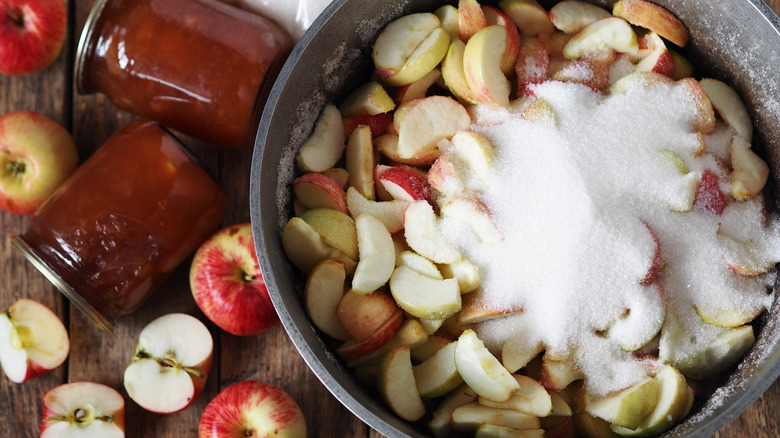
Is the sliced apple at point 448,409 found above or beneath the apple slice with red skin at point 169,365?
above

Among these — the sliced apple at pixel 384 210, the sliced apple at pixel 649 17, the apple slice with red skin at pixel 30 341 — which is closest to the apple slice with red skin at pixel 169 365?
the apple slice with red skin at pixel 30 341

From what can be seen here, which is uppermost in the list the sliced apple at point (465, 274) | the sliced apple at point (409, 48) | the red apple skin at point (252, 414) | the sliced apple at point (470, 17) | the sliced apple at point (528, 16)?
the sliced apple at point (528, 16)

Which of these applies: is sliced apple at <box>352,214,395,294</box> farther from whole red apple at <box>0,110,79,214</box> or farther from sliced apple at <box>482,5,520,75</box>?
whole red apple at <box>0,110,79,214</box>

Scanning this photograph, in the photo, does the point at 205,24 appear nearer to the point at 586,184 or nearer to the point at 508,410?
the point at 586,184

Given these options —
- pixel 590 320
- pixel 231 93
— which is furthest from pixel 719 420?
pixel 231 93

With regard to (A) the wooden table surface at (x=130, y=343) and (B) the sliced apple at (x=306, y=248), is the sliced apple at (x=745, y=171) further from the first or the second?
(B) the sliced apple at (x=306, y=248)
